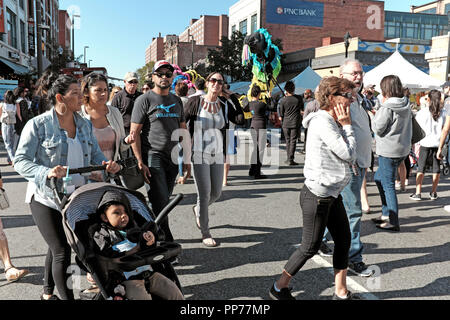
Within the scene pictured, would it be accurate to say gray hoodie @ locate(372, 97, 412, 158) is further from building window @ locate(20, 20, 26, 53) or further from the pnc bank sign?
the pnc bank sign

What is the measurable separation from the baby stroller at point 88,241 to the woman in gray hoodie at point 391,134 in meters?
3.58

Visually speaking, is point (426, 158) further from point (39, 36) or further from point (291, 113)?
point (39, 36)

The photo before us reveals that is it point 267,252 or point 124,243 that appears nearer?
point 124,243

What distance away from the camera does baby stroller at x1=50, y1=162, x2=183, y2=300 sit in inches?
96.1

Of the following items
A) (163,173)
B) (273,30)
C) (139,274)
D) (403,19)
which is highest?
(403,19)

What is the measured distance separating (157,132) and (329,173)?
6.37 feet

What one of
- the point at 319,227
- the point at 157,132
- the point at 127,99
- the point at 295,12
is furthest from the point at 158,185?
the point at 295,12

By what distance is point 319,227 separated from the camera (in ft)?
10.4

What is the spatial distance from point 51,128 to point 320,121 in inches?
80.9

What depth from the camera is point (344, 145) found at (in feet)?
9.86

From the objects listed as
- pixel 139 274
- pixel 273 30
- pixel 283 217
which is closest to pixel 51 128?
pixel 139 274

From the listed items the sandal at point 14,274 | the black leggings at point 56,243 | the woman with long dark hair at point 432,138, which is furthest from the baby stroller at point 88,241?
the woman with long dark hair at point 432,138
